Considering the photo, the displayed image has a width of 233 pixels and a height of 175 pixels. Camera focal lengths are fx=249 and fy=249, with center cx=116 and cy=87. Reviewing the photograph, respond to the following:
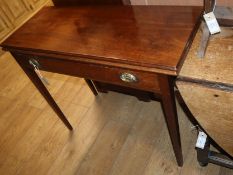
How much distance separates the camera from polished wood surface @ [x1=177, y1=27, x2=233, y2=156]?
2.82ft

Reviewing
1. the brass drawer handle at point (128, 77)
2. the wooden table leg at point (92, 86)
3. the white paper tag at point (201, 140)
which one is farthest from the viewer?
the wooden table leg at point (92, 86)

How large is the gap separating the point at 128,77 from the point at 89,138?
89 centimetres

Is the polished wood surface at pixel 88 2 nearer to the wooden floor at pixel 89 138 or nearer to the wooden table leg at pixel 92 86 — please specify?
the wooden table leg at pixel 92 86

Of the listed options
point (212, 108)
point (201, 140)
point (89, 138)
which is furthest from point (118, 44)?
point (89, 138)

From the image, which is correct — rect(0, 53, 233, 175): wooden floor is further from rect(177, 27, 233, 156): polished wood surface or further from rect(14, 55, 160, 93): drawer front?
rect(14, 55, 160, 93): drawer front

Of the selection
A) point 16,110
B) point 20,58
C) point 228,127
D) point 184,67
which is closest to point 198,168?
point 228,127

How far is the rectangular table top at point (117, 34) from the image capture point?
2.98 feet

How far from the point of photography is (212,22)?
3.15 feet

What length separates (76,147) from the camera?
172cm

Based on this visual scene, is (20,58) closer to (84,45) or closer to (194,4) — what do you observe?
(84,45)

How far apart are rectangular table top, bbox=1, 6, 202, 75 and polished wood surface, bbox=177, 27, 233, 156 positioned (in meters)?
0.09

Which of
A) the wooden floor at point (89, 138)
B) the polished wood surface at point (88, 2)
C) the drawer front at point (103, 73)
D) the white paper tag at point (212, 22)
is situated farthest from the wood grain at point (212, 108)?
the polished wood surface at point (88, 2)

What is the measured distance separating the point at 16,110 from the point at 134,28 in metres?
1.54

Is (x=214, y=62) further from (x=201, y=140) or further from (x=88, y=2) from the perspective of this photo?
(x=88, y=2)
